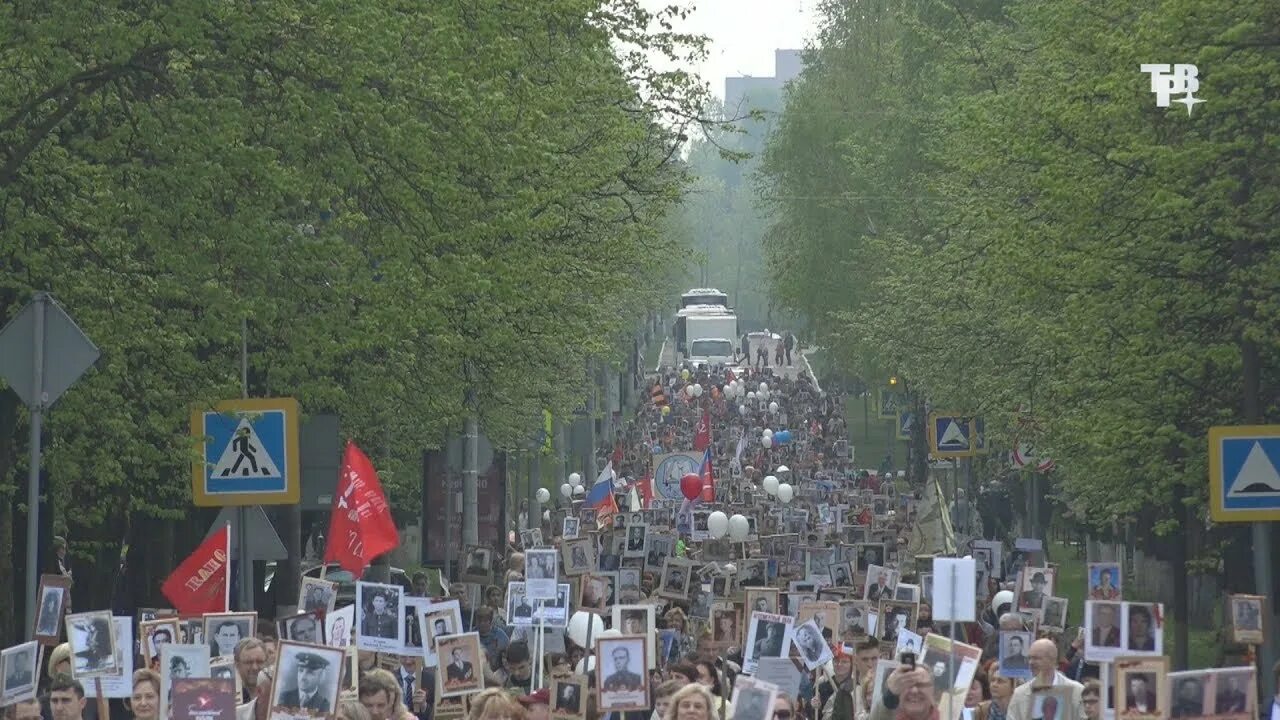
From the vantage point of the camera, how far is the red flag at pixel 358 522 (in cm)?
2103

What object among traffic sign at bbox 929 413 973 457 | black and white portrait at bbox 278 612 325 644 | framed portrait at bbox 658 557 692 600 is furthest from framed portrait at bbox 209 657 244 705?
traffic sign at bbox 929 413 973 457

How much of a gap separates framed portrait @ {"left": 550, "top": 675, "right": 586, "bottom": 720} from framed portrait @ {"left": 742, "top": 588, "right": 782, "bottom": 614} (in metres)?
4.48

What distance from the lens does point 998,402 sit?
121ft

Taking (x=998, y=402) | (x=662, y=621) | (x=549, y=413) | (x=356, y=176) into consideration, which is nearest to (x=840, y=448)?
(x=549, y=413)

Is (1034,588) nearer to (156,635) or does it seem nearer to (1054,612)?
(1054,612)

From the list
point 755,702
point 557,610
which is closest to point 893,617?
point 557,610

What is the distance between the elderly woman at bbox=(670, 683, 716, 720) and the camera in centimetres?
1165

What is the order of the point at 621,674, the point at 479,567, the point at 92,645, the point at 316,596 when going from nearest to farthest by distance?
the point at 92,645 < the point at 621,674 < the point at 316,596 < the point at 479,567

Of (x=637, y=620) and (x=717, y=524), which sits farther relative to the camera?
(x=717, y=524)

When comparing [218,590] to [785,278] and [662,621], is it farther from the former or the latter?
[785,278]

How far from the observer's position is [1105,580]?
25.2 m

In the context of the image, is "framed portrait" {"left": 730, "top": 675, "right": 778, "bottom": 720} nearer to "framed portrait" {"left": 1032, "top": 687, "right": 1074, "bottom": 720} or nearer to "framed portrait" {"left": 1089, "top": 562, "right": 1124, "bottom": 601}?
"framed portrait" {"left": 1032, "top": 687, "right": 1074, "bottom": 720}

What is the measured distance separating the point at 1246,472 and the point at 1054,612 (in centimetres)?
440

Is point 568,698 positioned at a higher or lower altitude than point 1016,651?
lower
